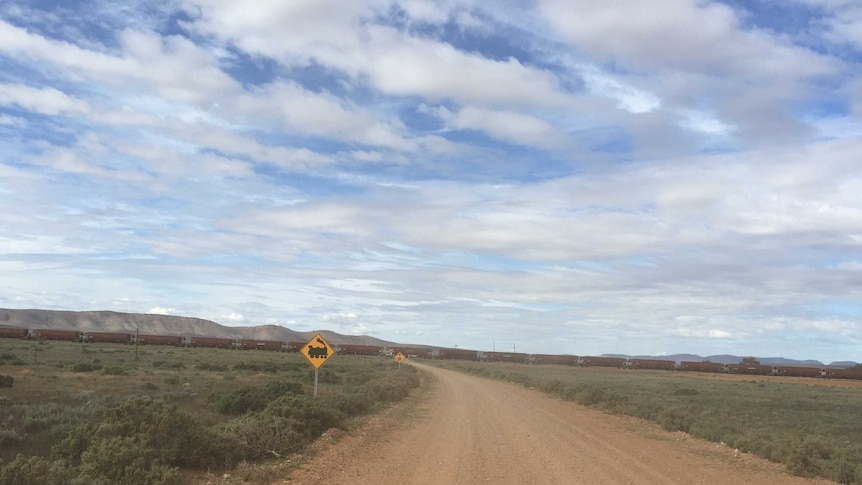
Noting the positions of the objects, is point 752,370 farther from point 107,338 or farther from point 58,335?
point 58,335

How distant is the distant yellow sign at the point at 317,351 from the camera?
58.6 ft

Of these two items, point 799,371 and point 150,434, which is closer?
point 150,434

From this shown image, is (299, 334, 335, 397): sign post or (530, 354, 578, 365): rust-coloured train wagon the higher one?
(299, 334, 335, 397): sign post

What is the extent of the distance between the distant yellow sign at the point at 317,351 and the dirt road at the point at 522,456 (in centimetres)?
235

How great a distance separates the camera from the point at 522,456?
1261cm

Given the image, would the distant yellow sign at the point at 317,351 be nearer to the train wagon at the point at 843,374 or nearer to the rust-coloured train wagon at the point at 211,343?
the rust-coloured train wagon at the point at 211,343

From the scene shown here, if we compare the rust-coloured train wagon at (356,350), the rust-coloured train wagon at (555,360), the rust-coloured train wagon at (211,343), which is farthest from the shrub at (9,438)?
the rust-coloured train wagon at (555,360)

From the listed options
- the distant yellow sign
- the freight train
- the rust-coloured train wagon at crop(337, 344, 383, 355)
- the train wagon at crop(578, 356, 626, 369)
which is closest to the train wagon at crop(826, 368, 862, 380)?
the freight train

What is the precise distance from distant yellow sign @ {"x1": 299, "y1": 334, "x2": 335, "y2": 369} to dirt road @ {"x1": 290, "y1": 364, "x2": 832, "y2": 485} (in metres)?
2.35

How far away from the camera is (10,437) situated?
1066cm

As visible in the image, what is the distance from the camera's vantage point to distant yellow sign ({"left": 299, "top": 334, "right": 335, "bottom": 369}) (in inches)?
704

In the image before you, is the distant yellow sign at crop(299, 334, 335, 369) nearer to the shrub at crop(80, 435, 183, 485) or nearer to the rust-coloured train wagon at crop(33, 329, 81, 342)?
the shrub at crop(80, 435, 183, 485)

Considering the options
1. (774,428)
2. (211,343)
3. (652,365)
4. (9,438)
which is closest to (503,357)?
(652,365)

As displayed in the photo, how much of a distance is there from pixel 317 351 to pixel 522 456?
7.48 m
